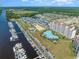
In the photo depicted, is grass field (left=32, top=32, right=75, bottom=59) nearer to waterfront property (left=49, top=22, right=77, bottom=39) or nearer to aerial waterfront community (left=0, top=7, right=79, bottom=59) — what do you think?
aerial waterfront community (left=0, top=7, right=79, bottom=59)

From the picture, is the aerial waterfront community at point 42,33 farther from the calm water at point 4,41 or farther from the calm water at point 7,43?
the calm water at point 4,41

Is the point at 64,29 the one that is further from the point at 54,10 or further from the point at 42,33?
the point at 54,10

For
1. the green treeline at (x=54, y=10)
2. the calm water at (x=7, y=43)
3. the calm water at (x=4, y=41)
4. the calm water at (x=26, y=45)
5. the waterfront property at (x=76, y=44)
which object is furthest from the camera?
the green treeline at (x=54, y=10)

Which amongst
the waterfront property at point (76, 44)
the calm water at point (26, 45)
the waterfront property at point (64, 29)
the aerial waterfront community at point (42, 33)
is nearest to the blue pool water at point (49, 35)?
the aerial waterfront community at point (42, 33)

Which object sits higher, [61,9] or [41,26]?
[61,9]

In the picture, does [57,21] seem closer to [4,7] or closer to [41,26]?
[41,26]

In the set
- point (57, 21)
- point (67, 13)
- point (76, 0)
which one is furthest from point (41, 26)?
point (76, 0)

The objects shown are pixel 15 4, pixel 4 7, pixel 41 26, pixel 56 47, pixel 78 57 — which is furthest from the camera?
pixel 4 7

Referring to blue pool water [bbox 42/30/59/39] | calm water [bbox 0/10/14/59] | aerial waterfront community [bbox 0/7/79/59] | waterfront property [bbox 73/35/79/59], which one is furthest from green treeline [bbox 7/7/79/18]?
waterfront property [bbox 73/35/79/59]
